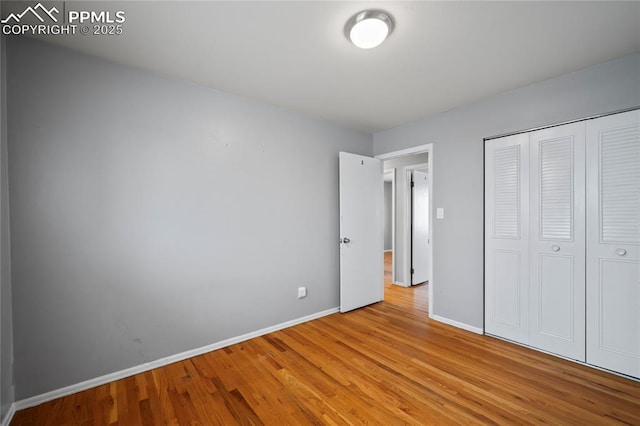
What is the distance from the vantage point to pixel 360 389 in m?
1.93

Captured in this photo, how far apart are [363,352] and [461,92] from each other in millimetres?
2726

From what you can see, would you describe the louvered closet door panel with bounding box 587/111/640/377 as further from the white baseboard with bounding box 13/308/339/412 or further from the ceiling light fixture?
the white baseboard with bounding box 13/308/339/412

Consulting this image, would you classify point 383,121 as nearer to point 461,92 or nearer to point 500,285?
point 461,92

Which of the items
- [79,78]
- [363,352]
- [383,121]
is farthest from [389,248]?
[79,78]

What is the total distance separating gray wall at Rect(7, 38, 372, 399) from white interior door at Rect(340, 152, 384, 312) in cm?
68

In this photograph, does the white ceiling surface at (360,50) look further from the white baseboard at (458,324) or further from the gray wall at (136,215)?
the white baseboard at (458,324)

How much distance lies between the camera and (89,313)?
1.96 meters

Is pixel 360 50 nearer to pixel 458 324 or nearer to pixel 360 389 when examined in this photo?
pixel 360 389

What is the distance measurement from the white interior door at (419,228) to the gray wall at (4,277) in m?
4.77

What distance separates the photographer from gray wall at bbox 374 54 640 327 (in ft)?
7.07

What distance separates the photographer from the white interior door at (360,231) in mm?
3449

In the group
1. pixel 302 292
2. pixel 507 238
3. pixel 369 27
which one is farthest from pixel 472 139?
pixel 302 292

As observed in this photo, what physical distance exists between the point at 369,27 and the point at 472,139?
1.90 metres

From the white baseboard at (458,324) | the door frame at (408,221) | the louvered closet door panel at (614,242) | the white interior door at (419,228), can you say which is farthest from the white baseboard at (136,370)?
the louvered closet door panel at (614,242)
